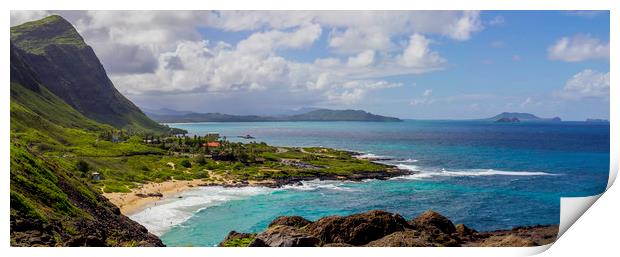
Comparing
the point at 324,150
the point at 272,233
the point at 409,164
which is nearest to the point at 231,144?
the point at 324,150

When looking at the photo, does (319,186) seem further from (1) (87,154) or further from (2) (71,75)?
(2) (71,75)

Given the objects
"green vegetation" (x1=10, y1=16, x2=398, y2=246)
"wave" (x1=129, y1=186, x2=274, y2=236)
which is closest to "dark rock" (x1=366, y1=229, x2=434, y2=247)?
"green vegetation" (x1=10, y1=16, x2=398, y2=246)

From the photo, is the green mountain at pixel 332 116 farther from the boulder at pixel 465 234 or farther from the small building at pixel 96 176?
the boulder at pixel 465 234

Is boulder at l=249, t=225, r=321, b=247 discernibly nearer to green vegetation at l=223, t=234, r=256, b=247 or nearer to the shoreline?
green vegetation at l=223, t=234, r=256, b=247

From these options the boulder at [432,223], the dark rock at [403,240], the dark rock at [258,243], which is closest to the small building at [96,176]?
the dark rock at [258,243]
